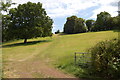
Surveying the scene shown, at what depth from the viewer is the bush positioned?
8.59m

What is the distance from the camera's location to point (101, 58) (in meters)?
9.65

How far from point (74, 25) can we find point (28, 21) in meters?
45.9

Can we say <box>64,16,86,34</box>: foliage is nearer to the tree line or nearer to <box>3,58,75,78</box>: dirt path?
the tree line

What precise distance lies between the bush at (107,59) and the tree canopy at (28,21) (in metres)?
36.0

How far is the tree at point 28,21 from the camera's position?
45.2 m

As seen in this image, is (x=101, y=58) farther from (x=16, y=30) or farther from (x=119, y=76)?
(x=16, y=30)

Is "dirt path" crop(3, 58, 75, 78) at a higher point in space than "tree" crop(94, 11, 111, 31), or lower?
lower

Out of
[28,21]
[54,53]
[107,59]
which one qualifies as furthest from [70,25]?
[107,59]

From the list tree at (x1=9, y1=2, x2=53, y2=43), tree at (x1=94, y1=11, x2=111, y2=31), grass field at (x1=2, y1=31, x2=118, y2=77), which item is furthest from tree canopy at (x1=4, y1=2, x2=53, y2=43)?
tree at (x1=94, y1=11, x2=111, y2=31)

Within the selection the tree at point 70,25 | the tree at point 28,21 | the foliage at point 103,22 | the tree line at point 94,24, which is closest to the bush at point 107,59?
the tree at point 28,21

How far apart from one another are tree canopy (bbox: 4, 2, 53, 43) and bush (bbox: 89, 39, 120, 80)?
36.0 metres

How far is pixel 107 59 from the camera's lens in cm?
930

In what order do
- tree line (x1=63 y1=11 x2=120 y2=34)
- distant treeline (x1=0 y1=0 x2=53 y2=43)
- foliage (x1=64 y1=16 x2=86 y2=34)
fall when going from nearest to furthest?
distant treeline (x1=0 y1=0 x2=53 y2=43) < tree line (x1=63 y1=11 x2=120 y2=34) < foliage (x1=64 y1=16 x2=86 y2=34)

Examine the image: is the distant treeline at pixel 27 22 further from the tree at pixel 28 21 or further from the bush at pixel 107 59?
the bush at pixel 107 59
